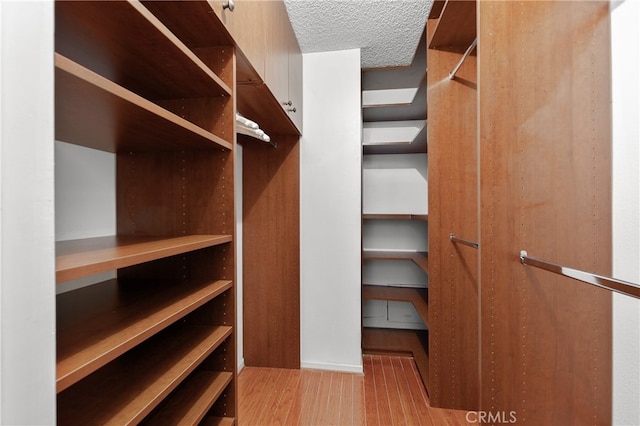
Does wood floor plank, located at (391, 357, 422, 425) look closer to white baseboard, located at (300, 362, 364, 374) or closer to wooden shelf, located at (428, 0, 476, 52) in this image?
white baseboard, located at (300, 362, 364, 374)

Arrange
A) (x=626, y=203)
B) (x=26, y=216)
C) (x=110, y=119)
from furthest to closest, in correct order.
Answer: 1. (x=626, y=203)
2. (x=110, y=119)
3. (x=26, y=216)

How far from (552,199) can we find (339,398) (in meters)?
1.60

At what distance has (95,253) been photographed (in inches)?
26.3

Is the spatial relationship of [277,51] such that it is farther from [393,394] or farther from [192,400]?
[393,394]

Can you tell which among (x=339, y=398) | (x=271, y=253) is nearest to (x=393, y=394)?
(x=339, y=398)

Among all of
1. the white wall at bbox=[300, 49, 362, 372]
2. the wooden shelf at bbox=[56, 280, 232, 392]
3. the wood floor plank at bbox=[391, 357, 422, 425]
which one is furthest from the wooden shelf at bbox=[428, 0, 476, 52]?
the wood floor plank at bbox=[391, 357, 422, 425]

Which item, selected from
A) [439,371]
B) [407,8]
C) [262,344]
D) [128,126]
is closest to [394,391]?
[439,371]

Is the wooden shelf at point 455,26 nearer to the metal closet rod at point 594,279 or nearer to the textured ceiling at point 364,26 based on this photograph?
the textured ceiling at point 364,26

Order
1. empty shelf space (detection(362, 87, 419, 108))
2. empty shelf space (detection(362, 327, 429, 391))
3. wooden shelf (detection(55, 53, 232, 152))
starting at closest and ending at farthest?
wooden shelf (detection(55, 53, 232, 152))
empty shelf space (detection(362, 327, 429, 391))
empty shelf space (detection(362, 87, 419, 108))

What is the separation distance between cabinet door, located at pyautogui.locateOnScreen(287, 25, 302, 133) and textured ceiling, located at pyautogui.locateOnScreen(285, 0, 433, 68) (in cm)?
9

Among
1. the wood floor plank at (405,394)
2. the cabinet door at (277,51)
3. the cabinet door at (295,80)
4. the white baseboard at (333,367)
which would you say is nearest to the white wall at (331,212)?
the white baseboard at (333,367)

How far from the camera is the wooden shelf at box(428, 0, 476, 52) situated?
58.5 inches

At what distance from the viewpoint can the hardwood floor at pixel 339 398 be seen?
66.2 inches

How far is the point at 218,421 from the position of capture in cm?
107
